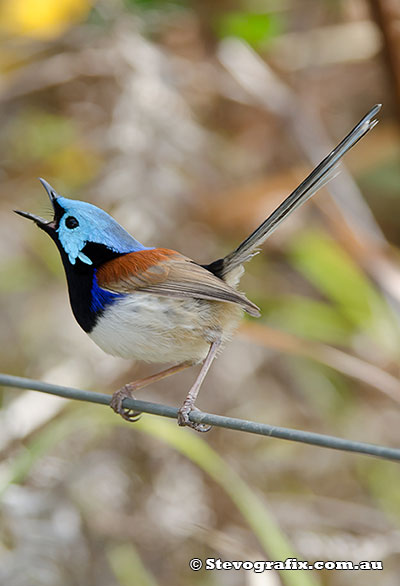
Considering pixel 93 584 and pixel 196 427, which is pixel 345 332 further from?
pixel 196 427

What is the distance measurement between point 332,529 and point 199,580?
33.9 inches

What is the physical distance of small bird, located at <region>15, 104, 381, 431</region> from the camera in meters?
2.30

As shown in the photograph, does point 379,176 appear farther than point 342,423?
Yes

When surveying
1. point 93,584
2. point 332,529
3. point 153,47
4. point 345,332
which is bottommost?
point 93,584

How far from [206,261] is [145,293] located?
8.61 ft

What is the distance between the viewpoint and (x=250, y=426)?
1.65 metres

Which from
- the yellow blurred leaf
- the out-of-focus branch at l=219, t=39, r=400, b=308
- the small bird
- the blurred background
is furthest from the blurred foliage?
the small bird

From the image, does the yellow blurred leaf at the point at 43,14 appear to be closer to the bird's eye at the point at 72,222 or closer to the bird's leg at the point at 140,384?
the bird's eye at the point at 72,222

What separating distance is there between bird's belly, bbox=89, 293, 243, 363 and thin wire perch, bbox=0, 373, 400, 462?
0.67 ft

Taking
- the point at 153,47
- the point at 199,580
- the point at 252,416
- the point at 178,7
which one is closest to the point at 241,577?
the point at 199,580

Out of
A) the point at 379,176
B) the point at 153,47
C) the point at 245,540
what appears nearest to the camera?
the point at 245,540

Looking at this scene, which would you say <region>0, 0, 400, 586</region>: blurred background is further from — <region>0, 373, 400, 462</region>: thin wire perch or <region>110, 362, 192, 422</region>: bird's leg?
<region>0, 373, 400, 462</region>: thin wire perch

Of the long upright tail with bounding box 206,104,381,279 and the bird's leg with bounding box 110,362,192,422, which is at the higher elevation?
the long upright tail with bounding box 206,104,381,279

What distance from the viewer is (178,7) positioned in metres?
5.47
